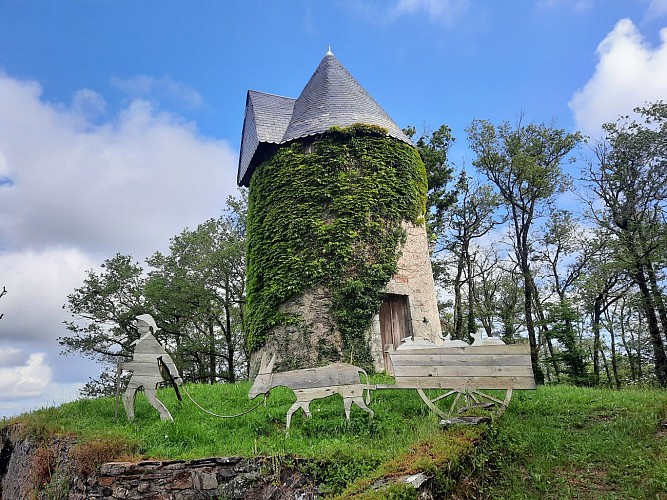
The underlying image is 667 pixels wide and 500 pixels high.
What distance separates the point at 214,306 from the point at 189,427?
18.9m

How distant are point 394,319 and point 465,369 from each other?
244 inches

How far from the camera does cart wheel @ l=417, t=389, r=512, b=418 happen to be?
25.6ft

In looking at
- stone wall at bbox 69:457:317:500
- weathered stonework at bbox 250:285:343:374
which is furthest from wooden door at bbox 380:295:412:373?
stone wall at bbox 69:457:317:500

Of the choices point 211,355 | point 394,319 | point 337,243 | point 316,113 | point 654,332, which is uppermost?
point 316,113

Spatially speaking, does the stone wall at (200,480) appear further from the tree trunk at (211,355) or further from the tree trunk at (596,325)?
the tree trunk at (596,325)

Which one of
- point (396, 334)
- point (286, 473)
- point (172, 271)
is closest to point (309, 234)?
point (396, 334)

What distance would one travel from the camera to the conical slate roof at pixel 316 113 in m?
15.2

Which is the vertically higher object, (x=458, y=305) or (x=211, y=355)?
(x=458, y=305)

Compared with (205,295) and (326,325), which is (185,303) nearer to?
(205,295)

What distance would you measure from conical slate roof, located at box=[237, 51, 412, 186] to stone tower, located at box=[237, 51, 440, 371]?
2.6 inches

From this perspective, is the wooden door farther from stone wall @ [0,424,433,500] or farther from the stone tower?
stone wall @ [0,424,433,500]

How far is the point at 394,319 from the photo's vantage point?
14.1 meters

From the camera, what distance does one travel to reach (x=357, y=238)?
13.8 meters

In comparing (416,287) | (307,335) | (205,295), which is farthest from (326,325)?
(205,295)
